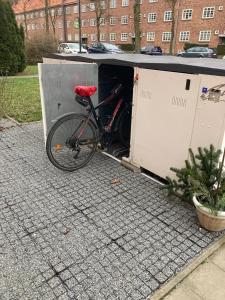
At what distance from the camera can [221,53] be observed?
1202 inches

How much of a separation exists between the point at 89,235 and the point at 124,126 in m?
2.36

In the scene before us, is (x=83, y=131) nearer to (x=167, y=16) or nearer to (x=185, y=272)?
(x=185, y=272)

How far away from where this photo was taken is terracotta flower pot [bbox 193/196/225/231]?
104 inches

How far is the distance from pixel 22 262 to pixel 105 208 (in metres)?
1.10

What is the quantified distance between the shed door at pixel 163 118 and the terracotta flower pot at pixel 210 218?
74cm

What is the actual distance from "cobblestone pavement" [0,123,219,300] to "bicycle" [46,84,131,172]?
0.89 ft

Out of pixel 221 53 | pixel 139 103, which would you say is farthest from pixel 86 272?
pixel 221 53

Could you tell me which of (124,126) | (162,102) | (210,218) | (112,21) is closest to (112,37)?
(112,21)

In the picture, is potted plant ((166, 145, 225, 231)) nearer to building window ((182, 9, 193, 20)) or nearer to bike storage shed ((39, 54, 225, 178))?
bike storage shed ((39, 54, 225, 178))

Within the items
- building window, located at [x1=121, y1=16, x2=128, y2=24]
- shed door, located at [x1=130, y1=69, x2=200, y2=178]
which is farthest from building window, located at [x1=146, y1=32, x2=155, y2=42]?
shed door, located at [x1=130, y1=69, x2=200, y2=178]

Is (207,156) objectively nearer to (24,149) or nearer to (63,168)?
(63,168)

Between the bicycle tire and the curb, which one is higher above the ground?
the bicycle tire

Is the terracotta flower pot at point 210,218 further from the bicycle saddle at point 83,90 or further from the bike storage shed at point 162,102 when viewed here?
the bicycle saddle at point 83,90

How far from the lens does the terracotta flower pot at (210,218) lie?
263 cm
